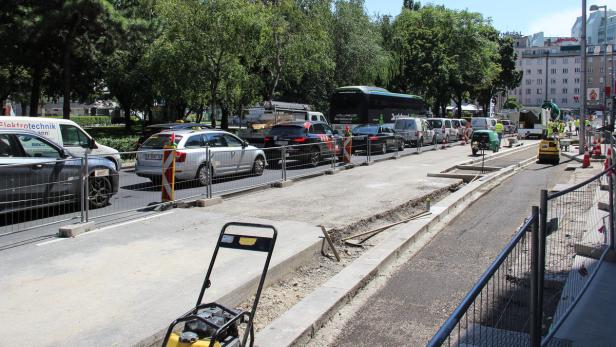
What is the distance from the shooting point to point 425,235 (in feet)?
30.8

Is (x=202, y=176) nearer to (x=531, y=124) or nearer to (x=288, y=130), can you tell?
(x=288, y=130)

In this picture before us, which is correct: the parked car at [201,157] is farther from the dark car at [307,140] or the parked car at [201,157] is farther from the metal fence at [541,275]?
the metal fence at [541,275]

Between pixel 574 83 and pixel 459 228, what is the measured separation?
156 meters

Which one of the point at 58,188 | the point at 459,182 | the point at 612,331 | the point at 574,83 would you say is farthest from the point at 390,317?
the point at 574,83

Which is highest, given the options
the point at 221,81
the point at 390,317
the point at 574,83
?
the point at 574,83

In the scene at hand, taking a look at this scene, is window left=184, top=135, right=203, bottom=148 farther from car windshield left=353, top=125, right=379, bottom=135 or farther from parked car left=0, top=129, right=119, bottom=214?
car windshield left=353, top=125, right=379, bottom=135

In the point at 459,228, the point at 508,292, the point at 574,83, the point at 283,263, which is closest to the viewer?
the point at 508,292

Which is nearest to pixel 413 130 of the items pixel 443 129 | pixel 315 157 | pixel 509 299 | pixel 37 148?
pixel 443 129

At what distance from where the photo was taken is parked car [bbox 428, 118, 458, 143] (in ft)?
115

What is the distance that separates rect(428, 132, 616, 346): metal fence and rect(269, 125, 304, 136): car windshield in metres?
13.6

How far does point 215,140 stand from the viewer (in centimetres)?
1539

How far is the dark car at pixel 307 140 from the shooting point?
18000 mm

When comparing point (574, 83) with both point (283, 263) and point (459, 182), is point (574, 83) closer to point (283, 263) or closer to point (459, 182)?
point (459, 182)

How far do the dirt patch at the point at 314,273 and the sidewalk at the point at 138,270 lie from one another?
166mm
